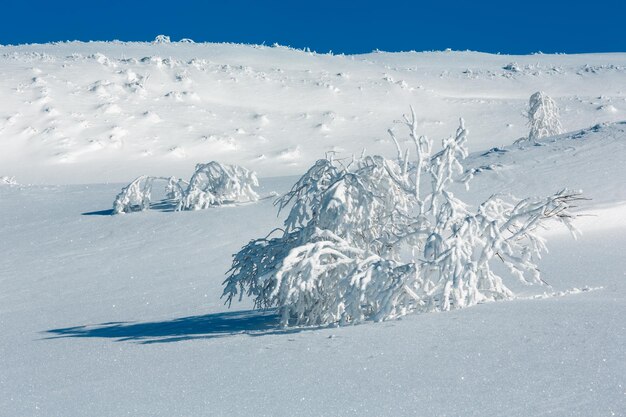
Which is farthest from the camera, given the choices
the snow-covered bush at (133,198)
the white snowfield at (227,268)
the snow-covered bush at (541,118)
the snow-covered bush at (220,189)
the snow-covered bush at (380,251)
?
the snow-covered bush at (541,118)

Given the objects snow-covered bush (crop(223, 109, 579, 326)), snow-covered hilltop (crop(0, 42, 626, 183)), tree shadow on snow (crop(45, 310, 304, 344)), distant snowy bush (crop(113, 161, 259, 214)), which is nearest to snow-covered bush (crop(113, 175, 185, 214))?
distant snowy bush (crop(113, 161, 259, 214))

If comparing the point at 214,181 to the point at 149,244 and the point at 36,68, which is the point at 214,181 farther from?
the point at 36,68

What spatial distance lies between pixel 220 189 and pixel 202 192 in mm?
513

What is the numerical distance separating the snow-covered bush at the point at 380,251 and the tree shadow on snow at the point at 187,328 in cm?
25

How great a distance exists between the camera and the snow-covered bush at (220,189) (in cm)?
1497

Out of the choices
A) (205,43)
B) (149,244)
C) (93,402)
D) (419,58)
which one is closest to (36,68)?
(205,43)

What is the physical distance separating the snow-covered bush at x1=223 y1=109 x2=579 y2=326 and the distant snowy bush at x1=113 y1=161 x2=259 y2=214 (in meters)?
7.25

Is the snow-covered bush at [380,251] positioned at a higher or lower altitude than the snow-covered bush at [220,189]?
lower

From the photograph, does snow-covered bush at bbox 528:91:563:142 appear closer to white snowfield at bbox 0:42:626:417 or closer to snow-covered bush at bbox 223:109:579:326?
white snowfield at bbox 0:42:626:417

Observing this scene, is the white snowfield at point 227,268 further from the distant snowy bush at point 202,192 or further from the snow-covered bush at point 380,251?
the distant snowy bush at point 202,192

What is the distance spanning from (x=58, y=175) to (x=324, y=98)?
12694 millimetres

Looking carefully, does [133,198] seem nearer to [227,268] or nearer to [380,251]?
[227,268]

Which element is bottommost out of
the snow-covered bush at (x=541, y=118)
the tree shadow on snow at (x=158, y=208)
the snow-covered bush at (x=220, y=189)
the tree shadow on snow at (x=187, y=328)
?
the tree shadow on snow at (x=187, y=328)

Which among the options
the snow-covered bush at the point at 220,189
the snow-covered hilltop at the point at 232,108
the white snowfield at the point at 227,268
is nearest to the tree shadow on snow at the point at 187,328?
the white snowfield at the point at 227,268
